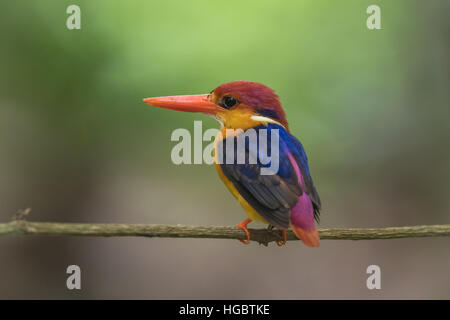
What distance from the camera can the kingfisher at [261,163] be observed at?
160cm

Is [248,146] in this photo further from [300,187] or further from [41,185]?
[41,185]

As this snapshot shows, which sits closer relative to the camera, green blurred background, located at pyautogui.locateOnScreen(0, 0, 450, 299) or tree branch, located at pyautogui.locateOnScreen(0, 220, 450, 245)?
tree branch, located at pyautogui.locateOnScreen(0, 220, 450, 245)

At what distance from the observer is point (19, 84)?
127 inches

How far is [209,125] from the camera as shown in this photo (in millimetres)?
2771

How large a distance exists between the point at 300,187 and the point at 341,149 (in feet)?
5.48

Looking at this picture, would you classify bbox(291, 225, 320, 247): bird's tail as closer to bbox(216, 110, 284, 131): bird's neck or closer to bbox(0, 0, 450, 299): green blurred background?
bbox(216, 110, 284, 131): bird's neck

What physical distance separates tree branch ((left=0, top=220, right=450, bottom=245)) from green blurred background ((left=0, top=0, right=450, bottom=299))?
1.45 m

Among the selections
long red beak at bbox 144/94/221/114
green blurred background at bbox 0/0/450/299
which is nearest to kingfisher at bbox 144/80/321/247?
long red beak at bbox 144/94/221/114

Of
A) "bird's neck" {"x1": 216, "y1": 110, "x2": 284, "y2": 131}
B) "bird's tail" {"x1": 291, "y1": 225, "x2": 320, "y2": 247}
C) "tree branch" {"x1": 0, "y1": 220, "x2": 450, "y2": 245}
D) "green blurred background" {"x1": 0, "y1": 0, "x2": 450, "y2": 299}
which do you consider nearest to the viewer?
"tree branch" {"x1": 0, "y1": 220, "x2": 450, "y2": 245}

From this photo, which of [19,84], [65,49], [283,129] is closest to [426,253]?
[283,129]

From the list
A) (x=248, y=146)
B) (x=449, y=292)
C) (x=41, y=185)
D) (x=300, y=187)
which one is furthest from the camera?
(x=41, y=185)

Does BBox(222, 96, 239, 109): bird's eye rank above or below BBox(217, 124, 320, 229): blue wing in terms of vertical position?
above

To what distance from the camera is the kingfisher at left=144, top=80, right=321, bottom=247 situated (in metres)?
1.60

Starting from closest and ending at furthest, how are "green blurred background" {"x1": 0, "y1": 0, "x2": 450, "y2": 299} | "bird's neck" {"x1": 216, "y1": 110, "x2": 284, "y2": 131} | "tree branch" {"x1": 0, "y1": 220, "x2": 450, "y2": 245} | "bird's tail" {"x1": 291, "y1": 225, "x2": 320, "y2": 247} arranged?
"tree branch" {"x1": 0, "y1": 220, "x2": 450, "y2": 245} → "bird's tail" {"x1": 291, "y1": 225, "x2": 320, "y2": 247} → "bird's neck" {"x1": 216, "y1": 110, "x2": 284, "y2": 131} → "green blurred background" {"x1": 0, "y1": 0, "x2": 450, "y2": 299}
